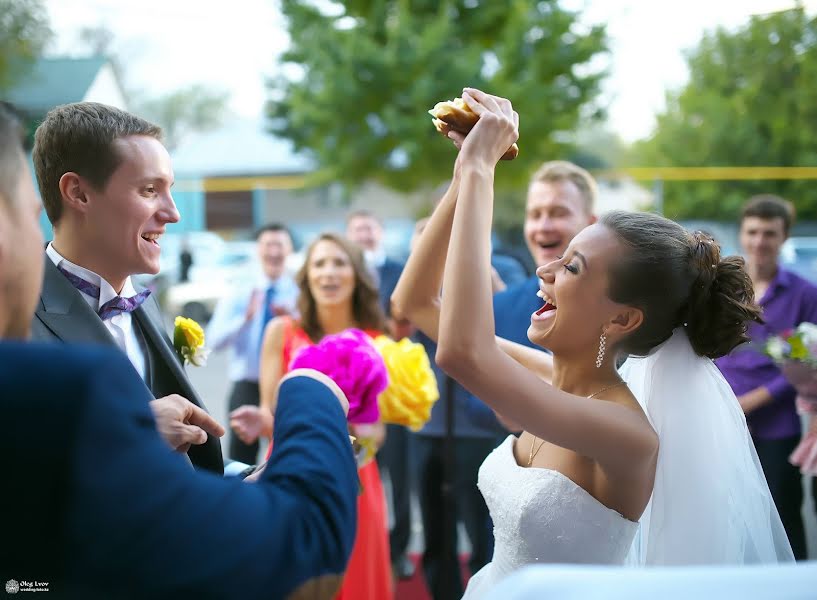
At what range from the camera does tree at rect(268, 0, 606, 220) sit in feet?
53.4

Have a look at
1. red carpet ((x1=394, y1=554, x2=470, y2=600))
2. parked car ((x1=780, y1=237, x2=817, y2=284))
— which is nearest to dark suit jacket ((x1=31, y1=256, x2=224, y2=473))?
red carpet ((x1=394, y1=554, x2=470, y2=600))

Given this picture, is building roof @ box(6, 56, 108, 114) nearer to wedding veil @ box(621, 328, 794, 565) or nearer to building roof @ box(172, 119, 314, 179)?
wedding veil @ box(621, 328, 794, 565)

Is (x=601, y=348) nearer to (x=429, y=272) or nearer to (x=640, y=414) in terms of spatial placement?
(x=640, y=414)

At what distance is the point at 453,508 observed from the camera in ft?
13.6

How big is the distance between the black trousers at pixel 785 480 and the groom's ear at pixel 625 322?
271 centimetres

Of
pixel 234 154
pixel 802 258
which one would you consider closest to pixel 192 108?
pixel 234 154

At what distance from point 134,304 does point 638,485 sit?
1.35 meters

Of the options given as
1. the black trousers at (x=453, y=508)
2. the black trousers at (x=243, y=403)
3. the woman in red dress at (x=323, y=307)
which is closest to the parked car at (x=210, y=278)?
the black trousers at (x=243, y=403)

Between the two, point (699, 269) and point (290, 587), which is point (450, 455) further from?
point (290, 587)

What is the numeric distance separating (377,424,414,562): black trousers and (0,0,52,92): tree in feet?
11.0

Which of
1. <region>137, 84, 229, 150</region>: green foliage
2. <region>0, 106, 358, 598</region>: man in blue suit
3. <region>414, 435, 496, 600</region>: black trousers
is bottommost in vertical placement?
<region>414, 435, 496, 600</region>: black trousers

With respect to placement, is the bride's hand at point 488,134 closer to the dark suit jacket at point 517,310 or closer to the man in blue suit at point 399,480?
the dark suit jacket at point 517,310

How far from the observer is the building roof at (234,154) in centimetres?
3297

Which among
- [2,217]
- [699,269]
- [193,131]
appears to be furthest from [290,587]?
[193,131]
